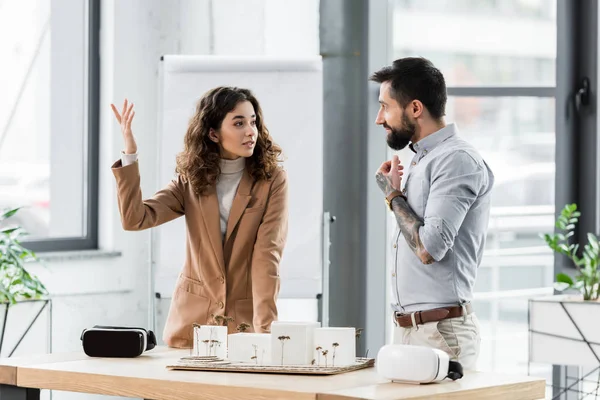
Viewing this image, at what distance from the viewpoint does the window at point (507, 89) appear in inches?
163

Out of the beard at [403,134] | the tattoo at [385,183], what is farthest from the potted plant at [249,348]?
the beard at [403,134]

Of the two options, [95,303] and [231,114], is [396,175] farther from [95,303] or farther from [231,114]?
[95,303]

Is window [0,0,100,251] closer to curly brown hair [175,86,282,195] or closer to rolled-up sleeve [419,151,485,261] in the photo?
curly brown hair [175,86,282,195]

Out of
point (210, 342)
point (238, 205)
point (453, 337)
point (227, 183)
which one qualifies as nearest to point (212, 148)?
point (227, 183)

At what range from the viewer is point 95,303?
4.09 m

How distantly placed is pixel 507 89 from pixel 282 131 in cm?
116

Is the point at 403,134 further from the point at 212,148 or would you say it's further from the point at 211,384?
the point at 211,384

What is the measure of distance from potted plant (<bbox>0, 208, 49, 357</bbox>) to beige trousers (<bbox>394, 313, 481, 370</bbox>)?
5.64ft

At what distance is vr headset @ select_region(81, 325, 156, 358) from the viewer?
2322 mm

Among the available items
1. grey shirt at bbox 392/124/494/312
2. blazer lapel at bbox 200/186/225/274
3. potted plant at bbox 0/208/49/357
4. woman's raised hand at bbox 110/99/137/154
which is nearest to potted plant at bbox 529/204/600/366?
grey shirt at bbox 392/124/494/312

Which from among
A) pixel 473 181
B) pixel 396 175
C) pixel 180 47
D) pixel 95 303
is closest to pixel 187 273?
pixel 396 175

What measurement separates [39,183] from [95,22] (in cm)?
78

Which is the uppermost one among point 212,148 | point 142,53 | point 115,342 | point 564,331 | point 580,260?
point 142,53

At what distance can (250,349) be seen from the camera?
86.0 inches
